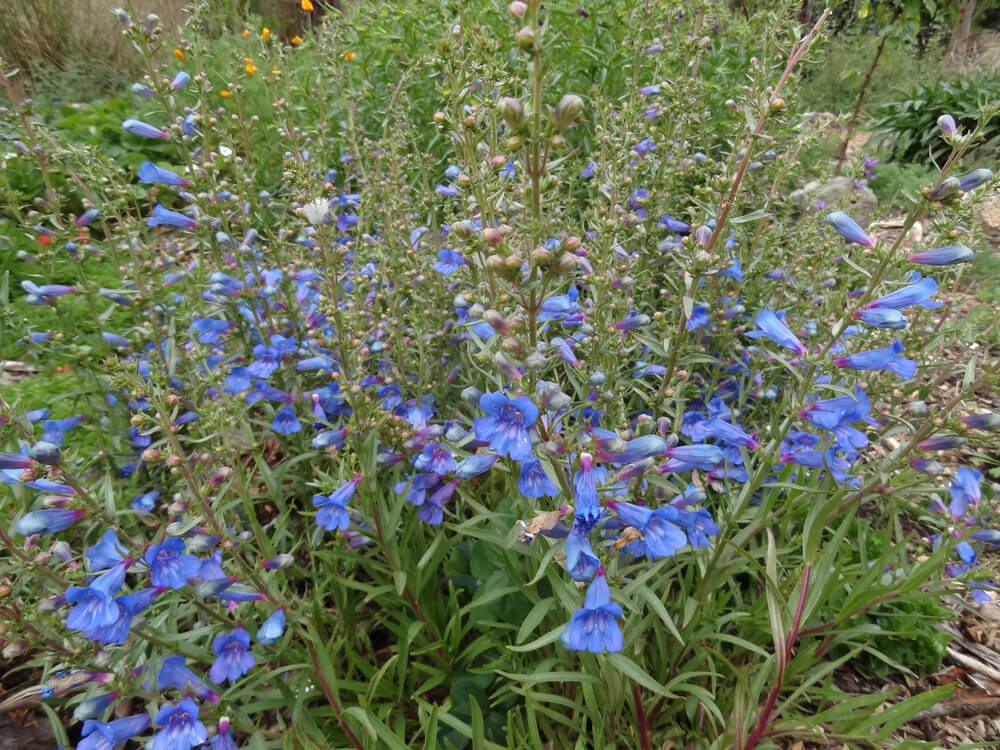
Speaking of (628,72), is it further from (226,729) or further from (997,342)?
(226,729)

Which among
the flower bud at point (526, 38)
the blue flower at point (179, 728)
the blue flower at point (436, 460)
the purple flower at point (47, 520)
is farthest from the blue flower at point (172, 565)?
the flower bud at point (526, 38)

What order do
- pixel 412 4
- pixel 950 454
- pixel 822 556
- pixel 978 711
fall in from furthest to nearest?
pixel 412 4
pixel 950 454
pixel 978 711
pixel 822 556

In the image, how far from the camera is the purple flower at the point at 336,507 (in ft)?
8.52

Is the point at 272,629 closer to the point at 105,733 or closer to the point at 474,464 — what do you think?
the point at 105,733

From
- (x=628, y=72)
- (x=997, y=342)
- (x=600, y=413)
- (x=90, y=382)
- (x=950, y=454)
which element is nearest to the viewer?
(x=997, y=342)

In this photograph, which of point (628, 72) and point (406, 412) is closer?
point (406, 412)

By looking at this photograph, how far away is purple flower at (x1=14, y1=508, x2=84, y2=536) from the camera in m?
2.19

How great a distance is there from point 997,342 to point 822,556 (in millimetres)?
1212

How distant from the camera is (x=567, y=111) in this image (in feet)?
5.58

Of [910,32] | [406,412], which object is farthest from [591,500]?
[910,32]

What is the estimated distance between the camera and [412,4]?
24.0ft

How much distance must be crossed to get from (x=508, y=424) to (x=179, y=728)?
1.71m

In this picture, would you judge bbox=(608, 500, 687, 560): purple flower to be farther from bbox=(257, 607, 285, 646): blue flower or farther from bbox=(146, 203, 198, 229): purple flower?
bbox=(146, 203, 198, 229): purple flower

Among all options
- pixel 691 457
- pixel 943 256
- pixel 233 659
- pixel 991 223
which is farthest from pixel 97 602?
pixel 991 223
